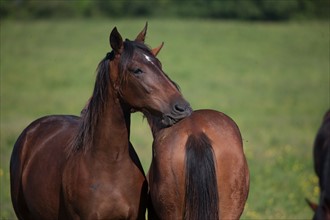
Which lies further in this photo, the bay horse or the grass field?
the grass field

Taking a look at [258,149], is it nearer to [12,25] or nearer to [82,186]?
[82,186]

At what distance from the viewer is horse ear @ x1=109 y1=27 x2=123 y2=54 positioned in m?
5.32

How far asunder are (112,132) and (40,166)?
3.48 feet

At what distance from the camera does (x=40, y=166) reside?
625 cm

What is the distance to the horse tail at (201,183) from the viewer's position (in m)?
5.12

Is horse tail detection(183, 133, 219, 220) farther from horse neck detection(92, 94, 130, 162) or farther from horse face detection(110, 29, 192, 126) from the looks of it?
horse neck detection(92, 94, 130, 162)

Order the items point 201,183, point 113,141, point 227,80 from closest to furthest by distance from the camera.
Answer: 1. point 201,183
2. point 113,141
3. point 227,80

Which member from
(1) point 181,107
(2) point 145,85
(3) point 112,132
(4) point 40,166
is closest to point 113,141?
(3) point 112,132

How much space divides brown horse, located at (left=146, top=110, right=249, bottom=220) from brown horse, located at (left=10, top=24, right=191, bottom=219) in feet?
0.78

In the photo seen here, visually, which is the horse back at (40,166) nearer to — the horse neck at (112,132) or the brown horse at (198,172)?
the horse neck at (112,132)

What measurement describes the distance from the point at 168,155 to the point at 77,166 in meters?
0.76

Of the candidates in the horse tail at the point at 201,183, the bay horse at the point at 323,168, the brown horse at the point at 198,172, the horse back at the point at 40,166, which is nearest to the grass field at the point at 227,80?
the horse back at the point at 40,166

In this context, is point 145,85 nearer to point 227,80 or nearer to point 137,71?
point 137,71

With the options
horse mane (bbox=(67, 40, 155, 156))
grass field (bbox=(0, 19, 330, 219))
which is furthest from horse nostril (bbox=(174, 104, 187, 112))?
grass field (bbox=(0, 19, 330, 219))
